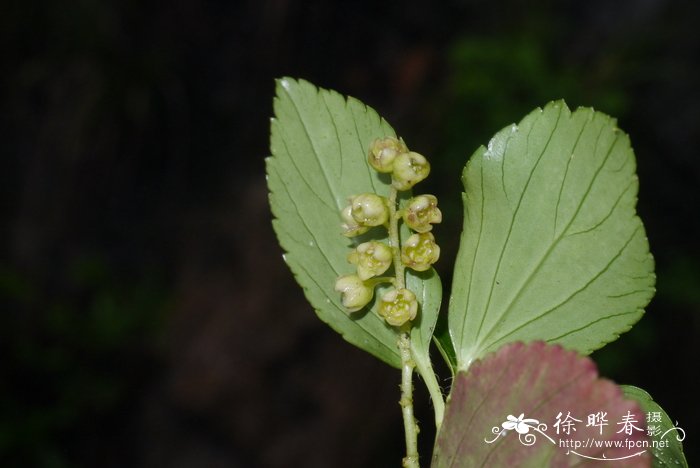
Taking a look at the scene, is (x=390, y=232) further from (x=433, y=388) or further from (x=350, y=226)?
(x=433, y=388)

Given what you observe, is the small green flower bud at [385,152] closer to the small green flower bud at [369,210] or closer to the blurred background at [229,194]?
the small green flower bud at [369,210]

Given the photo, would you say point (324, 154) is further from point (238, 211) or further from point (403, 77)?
point (403, 77)

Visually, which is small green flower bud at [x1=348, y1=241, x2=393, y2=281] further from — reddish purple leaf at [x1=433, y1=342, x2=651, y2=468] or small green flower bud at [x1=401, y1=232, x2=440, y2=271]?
reddish purple leaf at [x1=433, y1=342, x2=651, y2=468]

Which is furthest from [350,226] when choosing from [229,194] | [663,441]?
[229,194]

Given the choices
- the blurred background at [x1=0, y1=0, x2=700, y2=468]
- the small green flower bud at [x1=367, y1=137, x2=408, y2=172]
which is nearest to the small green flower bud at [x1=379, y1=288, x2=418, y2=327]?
the small green flower bud at [x1=367, y1=137, x2=408, y2=172]

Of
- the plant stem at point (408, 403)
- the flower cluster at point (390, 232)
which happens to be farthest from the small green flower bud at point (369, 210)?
the plant stem at point (408, 403)

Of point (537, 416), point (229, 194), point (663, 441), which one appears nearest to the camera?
point (537, 416)
